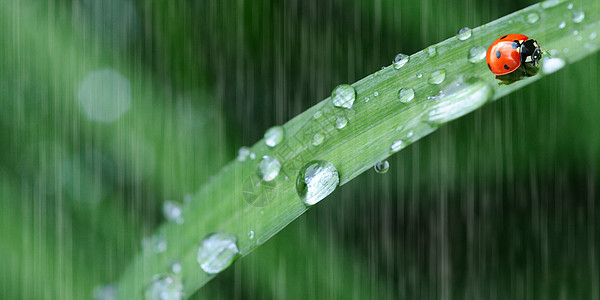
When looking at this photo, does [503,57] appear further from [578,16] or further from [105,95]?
[105,95]

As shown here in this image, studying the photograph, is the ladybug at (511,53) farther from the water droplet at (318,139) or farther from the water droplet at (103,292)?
the water droplet at (103,292)

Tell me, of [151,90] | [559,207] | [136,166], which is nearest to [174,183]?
[136,166]

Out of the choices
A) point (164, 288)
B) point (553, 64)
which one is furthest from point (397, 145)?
point (164, 288)

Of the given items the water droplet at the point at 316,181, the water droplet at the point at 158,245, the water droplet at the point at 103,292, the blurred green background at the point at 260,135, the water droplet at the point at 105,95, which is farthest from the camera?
the water droplet at the point at 105,95

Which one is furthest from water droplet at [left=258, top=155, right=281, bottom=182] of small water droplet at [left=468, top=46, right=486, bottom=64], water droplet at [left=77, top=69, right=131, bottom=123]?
water droplet at [left=77, top=69, right=131, bottom=123]

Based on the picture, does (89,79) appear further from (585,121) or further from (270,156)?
(585,121)

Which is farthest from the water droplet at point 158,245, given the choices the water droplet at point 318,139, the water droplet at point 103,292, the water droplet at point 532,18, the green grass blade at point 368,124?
the water droplet at point 532,18

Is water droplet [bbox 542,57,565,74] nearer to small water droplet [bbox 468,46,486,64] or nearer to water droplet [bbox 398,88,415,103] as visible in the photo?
small water droplet [bbox 468,46,486,64]
